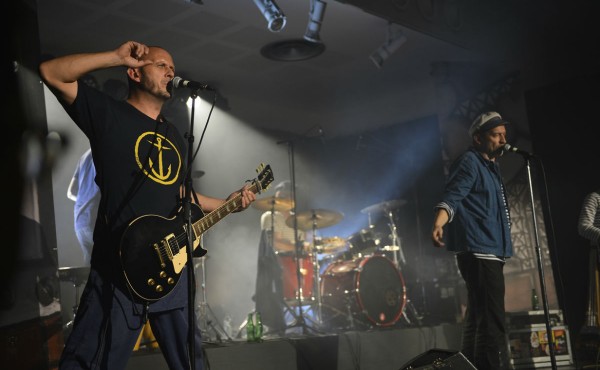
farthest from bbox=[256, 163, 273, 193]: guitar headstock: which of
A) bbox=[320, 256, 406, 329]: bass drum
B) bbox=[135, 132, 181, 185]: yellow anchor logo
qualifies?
bbox=[320, 256, 406, 329]: bass drum

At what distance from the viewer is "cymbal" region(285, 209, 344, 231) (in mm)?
7852

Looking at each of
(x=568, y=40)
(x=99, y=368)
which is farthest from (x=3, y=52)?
(x=568, y=40)

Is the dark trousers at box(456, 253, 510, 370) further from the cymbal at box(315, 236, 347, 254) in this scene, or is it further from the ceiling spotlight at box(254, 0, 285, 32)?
the cymbal at box(315, 236, 347, 254)

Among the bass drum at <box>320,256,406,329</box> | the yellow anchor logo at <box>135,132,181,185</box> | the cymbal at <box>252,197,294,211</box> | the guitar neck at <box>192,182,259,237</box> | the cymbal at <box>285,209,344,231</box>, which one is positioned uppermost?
the cymbal at <box>252,197,294,211</box>

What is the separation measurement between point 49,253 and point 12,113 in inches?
36.0

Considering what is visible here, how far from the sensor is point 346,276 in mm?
7156

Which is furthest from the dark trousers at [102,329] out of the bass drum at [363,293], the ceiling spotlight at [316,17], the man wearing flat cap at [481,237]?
the bass drum at [363,293]

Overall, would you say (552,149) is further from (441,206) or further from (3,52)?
(3,52)

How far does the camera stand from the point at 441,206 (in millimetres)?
4195

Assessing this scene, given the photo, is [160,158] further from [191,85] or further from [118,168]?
[191,85]

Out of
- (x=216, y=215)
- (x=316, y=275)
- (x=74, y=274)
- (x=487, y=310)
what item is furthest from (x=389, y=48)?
(x=216, y=215)

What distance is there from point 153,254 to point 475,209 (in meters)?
2.62

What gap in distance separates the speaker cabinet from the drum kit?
2.96 m

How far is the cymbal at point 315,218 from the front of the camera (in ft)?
25.8
